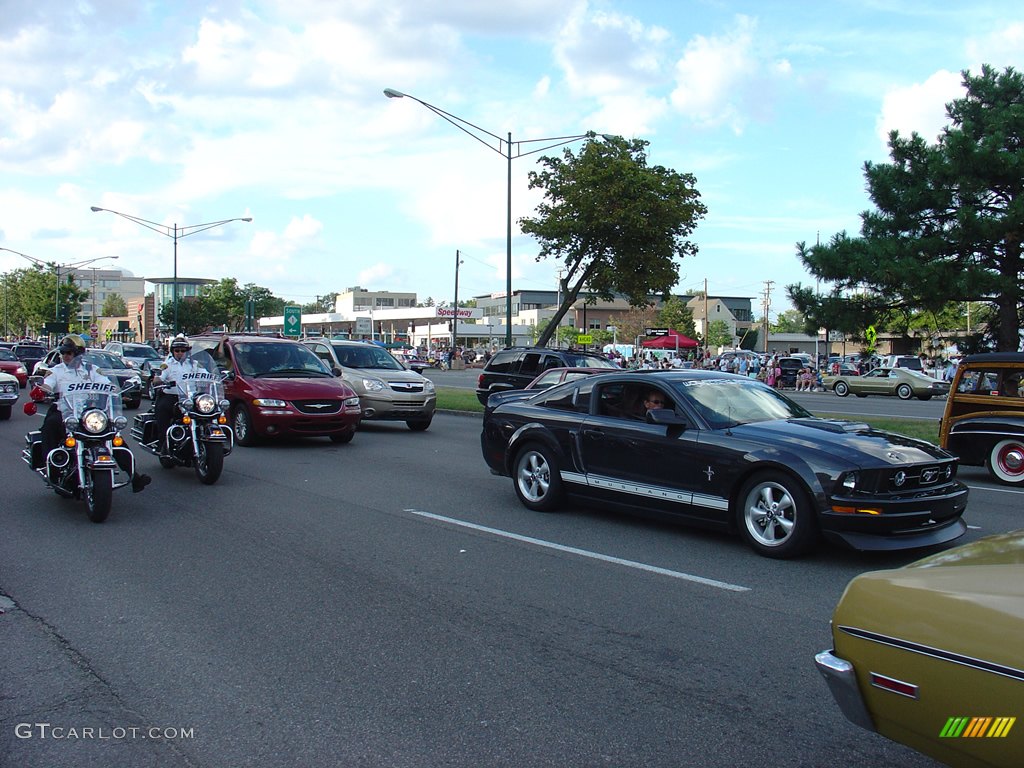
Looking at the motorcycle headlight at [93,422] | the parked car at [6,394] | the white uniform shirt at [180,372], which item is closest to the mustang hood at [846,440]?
the motorcycle headlight at [93,422]

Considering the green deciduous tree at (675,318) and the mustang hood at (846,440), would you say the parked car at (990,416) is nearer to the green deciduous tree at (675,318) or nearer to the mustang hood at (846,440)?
the mustang hood at (846,440)

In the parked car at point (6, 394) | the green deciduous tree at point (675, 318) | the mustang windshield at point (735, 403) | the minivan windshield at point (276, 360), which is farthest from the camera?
the green deciduous tree at point (675, 318)

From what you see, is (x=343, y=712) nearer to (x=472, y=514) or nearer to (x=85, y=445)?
(x=472, y=514)

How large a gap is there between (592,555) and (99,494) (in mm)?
4694

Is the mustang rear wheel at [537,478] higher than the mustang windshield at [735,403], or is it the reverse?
the mustang windshield at [735,403]

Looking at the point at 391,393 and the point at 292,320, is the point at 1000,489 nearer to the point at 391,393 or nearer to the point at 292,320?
the point at 391,393

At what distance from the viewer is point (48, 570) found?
23.0 ft

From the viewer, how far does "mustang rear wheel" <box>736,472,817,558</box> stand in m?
7.00

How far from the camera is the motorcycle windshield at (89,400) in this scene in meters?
8.84

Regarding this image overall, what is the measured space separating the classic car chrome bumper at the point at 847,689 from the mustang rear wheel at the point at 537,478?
6173 mm

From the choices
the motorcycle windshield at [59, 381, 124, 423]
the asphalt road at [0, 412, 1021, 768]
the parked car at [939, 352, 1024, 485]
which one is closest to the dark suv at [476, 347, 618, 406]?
the parked car at [939, 352, 1024, 485]

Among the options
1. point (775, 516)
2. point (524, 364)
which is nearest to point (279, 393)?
point (524, 364)

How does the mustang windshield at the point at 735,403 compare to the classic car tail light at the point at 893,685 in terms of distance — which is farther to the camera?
the mustang windshield at the point at 735,403

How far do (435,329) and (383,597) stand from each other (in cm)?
8967
